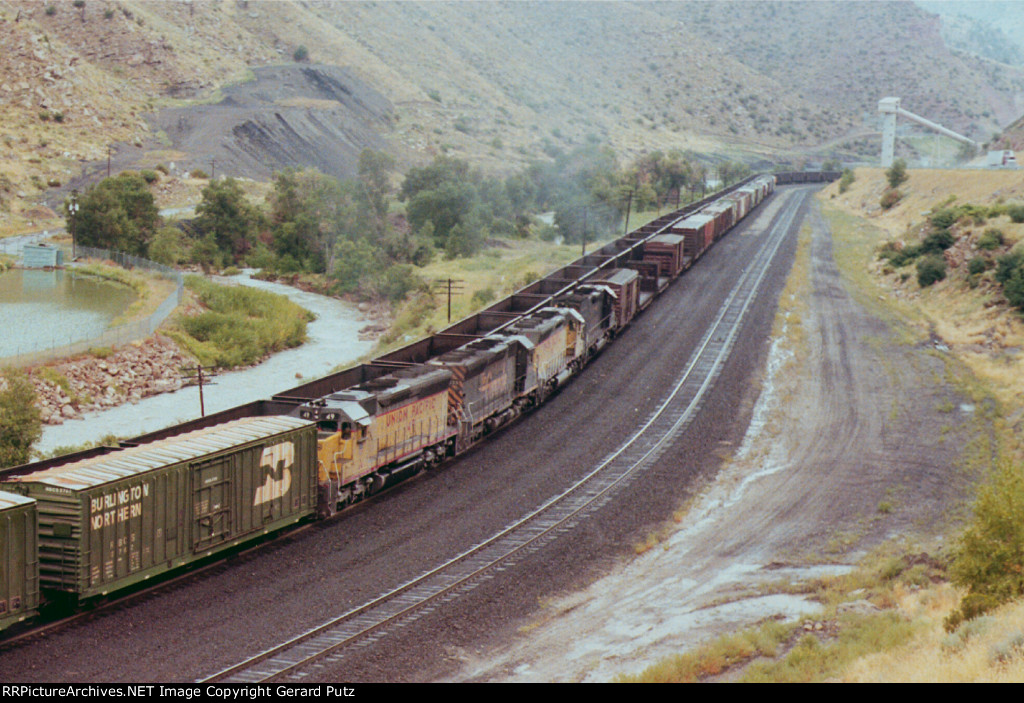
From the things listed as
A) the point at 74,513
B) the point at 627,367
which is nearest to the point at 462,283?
the point at 627,367

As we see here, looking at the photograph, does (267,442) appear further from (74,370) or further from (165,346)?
(165,346)

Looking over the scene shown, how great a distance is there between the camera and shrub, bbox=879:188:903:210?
95.0 meters

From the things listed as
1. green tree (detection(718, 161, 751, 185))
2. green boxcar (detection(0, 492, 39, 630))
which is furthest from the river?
green tree (detection(718, 161, 751, 185))

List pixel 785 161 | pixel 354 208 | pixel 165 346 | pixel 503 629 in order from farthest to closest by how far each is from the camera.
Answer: pixel 785 161 < pixel 354 208 < pixel 165 346 < pixel 503 629

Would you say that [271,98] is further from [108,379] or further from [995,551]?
[995,551]

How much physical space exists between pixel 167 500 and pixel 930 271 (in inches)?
1937

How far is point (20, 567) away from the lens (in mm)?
16906

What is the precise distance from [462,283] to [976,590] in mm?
51653

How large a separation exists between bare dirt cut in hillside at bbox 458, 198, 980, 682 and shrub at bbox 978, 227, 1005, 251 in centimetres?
1195

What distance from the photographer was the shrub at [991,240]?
53938 millimetres

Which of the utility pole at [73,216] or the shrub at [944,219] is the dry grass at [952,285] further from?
the utility pole at [73,216]

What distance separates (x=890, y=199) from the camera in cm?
9575

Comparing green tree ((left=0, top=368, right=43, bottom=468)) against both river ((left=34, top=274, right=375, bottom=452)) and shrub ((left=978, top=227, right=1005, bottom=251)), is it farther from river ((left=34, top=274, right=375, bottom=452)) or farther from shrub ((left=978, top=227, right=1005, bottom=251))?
shrub ((left=978, top=227, right=1005, bottom=251))

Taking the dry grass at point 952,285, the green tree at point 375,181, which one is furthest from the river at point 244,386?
the dry grass at point 952,285
